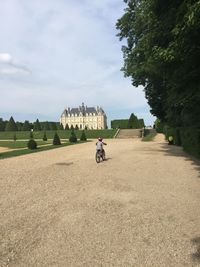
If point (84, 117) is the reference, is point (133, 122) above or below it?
below

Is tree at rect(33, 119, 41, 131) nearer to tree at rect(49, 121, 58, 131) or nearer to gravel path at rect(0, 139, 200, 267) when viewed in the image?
tree at rect(49, 121, 58, 131)

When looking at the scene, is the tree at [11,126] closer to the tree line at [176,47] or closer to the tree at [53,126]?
the tree at [53,126]

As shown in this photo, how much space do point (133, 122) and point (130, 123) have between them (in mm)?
690

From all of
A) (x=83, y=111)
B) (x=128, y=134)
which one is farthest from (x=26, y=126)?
(x=83, y=111)

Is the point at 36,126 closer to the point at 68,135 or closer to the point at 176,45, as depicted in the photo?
the point at 68,135

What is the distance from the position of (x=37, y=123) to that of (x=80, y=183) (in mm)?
71219

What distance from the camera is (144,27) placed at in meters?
24.6

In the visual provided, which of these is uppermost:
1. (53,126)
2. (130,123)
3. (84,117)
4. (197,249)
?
(84,117)

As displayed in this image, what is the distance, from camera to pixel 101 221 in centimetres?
696

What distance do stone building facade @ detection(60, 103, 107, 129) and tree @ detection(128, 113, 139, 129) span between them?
59623mm

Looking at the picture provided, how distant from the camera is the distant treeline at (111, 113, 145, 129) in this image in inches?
2963

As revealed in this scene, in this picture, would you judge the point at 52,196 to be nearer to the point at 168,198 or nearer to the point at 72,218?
the point at 72,218

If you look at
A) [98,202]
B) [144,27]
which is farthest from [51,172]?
[144,27]

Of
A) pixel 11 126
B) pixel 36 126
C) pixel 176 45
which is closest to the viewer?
pixel 176 45
